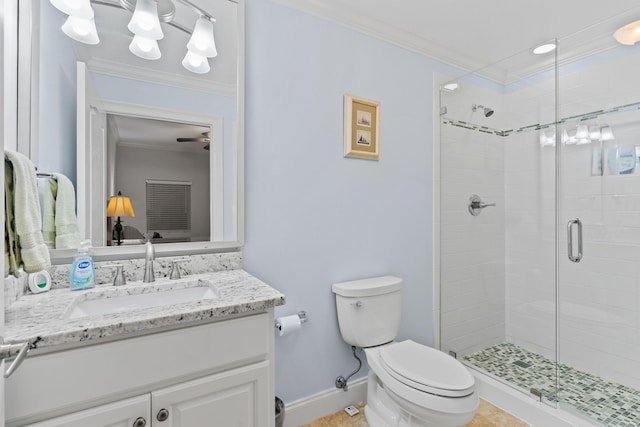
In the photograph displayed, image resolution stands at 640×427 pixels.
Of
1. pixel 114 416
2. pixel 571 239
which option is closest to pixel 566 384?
pixel 571 239

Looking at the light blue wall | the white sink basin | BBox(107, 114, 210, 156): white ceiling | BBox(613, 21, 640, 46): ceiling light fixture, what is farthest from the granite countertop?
BBox(613, 21, 640, 46): ceiling light fixture

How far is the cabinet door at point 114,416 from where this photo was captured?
2.68 feet

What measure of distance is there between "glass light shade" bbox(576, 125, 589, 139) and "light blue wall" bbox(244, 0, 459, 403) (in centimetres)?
95

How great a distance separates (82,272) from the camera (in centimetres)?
119

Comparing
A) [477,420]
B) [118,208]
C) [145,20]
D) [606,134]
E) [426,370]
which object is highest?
[145,20]

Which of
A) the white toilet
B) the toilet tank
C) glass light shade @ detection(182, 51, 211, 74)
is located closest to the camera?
the white toilet

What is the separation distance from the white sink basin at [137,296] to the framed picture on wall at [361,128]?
1074 millimetres

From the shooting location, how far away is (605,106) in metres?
2.02

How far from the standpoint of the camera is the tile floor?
1721 mm

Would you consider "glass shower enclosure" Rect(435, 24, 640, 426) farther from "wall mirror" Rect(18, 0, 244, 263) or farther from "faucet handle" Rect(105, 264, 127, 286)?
"faucet handle" Rect(105, 264, 127, 286)

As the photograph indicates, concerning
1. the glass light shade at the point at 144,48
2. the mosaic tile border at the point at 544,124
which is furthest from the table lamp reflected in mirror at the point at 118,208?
the mosaic tile border at the point at 544,124

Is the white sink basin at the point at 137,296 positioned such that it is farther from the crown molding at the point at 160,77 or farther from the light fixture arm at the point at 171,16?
the light fixture arm at the point at 171,16

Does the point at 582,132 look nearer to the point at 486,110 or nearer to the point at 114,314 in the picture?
the point at 486,110

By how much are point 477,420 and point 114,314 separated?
1.89 m
